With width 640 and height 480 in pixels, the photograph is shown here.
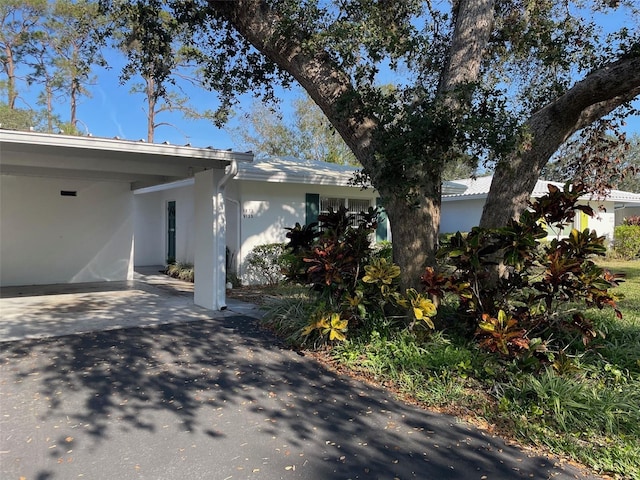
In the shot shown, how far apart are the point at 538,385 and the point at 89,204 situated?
11669mm

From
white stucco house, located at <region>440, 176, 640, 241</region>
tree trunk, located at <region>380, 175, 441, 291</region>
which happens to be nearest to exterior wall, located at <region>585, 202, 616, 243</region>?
white stucco house, located at <region>440, 176, 640, 241</region>

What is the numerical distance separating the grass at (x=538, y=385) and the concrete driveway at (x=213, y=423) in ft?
0.85

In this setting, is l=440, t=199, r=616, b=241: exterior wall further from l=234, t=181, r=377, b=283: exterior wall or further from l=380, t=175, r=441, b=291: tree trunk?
l=380, t=175, r=441, b=291: tree trunk

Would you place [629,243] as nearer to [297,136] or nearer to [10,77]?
[297,136]

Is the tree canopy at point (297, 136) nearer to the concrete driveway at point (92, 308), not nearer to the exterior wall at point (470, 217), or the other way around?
the exterior wall at point (470, 217)

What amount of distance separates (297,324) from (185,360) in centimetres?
167

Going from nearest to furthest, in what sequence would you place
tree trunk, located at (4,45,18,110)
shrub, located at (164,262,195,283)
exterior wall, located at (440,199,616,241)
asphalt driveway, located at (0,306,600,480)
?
asphalt driveway, located at (0,306,600,480), shrub, located at (164,262,195,283), exterior wall, located at (440,199,616,241), tree trunk, located at (4,45,18,110)

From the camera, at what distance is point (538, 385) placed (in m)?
4.09

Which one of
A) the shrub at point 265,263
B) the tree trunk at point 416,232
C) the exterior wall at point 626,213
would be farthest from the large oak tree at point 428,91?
the exterior wall at point 626,213

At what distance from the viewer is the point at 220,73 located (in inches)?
306

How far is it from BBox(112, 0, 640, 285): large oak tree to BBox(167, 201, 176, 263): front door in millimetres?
8633

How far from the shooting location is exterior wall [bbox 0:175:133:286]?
1112 cm

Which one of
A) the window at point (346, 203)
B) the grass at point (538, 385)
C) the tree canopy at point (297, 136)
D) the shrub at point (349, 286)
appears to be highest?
the tree canopy at point (297, 136)

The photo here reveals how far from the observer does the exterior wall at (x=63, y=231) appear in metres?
11.1
